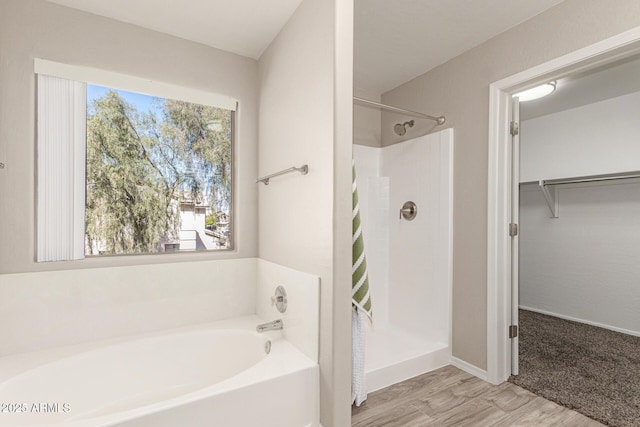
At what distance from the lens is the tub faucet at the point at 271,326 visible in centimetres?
168

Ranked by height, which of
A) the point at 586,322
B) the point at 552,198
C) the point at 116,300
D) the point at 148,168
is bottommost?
the point at 586,322

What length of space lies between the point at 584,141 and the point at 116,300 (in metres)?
4.57

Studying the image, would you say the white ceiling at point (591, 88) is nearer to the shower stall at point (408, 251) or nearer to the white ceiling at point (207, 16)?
the shower stall at point (408, 251)

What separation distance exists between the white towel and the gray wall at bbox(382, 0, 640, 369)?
987 mm

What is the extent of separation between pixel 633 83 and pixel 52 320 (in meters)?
4.74

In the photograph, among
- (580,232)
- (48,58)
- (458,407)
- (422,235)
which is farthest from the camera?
(580,232)

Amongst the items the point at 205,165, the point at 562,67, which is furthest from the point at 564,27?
the point at 205,165

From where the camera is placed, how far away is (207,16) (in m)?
1.73

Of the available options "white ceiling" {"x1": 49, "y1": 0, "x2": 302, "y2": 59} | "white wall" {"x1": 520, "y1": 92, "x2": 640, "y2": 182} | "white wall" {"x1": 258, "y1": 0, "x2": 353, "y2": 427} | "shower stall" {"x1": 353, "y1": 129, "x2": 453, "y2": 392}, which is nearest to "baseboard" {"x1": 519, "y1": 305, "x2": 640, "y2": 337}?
"white wall" {"x1": 520, "y1": 92, "x2": 640, "y2": 182}

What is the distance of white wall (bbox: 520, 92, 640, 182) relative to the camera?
3037 millimetres

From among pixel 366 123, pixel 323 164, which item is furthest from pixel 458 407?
pixel 366 123

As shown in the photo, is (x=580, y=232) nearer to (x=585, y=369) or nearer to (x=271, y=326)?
(x=585, y=369)

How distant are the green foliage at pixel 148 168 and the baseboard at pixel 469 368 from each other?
2.08 meters

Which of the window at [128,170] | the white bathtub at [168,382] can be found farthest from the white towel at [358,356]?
the window at [128,170]
